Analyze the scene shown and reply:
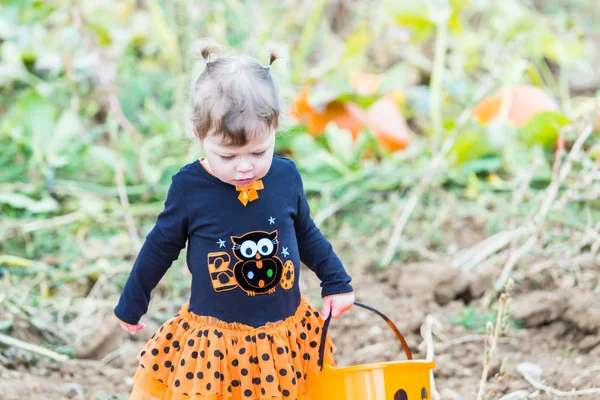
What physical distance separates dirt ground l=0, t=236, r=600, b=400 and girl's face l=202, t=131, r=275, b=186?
74 cm

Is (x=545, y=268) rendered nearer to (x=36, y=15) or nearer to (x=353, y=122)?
(x=353, y=122)

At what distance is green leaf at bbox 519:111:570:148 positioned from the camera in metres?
3.36

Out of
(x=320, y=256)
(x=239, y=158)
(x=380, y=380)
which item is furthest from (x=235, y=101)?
(x=380, y=380)

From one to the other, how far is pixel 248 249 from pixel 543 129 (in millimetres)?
2215

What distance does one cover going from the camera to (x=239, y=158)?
4.92 ft

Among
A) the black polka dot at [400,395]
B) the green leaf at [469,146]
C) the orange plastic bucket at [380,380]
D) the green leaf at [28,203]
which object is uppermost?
the green leaf at [469,146]

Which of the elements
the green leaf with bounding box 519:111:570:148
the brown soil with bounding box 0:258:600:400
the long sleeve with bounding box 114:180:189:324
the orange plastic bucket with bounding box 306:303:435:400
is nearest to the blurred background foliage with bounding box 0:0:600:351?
the green leaf with bounding box 519:111:570:148

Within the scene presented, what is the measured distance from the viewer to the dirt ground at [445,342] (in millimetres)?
2027

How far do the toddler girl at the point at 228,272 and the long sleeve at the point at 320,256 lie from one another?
0.04 meters

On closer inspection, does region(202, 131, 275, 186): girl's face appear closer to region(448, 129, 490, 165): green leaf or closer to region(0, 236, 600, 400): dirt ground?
region(0, 236, 600, 400): dirt ground

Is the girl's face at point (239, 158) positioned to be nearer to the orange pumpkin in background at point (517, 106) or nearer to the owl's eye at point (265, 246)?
the owl's eye at point (265, 246)

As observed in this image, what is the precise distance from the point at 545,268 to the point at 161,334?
156 centimetres

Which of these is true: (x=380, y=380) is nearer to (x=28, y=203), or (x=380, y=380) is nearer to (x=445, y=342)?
(x=445, y=342)

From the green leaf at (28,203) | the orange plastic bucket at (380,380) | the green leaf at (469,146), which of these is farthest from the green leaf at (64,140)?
the orange plastic bucket at (380,380)
